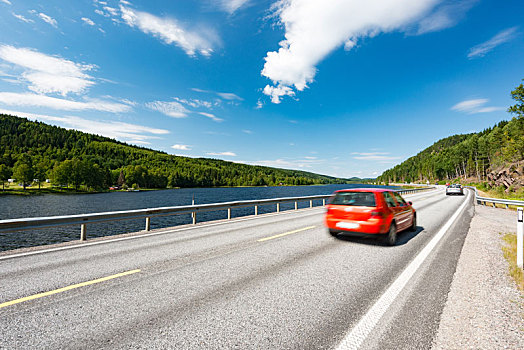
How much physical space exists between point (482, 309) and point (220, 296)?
375 centimetres

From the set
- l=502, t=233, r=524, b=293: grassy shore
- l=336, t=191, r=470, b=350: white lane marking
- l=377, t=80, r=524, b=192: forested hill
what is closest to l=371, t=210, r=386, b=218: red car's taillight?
l=336, t=191, r=470, b=350: white lane marking

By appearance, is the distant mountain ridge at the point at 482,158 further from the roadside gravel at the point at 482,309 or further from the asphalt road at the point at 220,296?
the asphalt road at the point at 220,296

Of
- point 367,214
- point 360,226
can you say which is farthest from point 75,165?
point 367,214

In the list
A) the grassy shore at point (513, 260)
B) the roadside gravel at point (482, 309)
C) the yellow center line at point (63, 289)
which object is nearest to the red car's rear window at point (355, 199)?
the roadside gravel at point (482, 309)

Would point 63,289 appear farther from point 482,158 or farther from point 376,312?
point 482,158

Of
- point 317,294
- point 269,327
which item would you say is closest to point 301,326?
point 269,327

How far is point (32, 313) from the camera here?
3.31 metres

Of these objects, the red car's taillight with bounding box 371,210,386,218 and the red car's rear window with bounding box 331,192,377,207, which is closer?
the red car's taillight with bounding box 371,210,386,218

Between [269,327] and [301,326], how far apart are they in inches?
15.3

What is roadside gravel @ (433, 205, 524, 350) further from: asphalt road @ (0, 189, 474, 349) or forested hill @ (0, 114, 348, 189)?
forested hill @ (0, 114, 348, 189)

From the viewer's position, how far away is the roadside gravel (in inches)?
107

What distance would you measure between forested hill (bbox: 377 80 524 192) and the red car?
142 feet

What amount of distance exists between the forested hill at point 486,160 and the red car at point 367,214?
43.2 metres

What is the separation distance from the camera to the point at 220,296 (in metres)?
3.82
